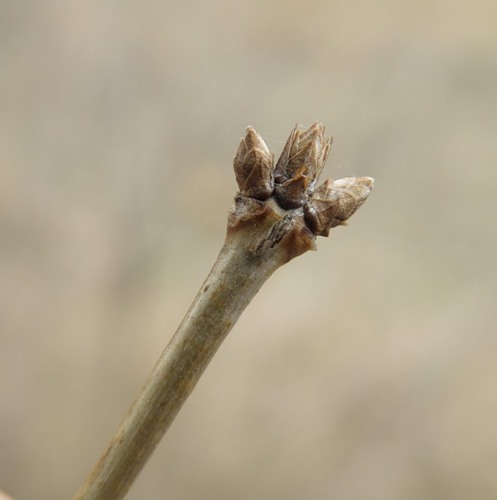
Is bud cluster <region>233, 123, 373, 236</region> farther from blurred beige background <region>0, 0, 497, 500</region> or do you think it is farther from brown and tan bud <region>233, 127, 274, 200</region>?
blurred beige background <region>0, 0, 497, 500</region>

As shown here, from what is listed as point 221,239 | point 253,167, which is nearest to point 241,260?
point 253,167

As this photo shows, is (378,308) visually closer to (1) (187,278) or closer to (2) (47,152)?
(1) (187,278)

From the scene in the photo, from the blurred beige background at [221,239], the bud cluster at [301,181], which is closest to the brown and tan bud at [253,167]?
the bud cluster at [301,181]

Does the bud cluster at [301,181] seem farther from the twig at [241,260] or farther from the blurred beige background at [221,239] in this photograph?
the blurred beige background at [221,239]

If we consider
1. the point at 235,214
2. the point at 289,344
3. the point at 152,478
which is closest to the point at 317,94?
the point at 289,344

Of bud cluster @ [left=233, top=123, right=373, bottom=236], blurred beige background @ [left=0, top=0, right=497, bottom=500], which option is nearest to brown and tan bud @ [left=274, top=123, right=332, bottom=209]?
bud cluster @ [left=233, top=123, right=373, bottom=236]

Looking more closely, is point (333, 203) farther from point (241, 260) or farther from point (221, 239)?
point (221, 239)
